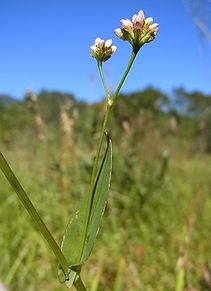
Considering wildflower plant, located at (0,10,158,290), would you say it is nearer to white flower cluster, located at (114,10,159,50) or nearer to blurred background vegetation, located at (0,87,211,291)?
white flower cluster, located at (114,10,159,50)

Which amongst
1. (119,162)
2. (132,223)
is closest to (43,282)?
(132,223)

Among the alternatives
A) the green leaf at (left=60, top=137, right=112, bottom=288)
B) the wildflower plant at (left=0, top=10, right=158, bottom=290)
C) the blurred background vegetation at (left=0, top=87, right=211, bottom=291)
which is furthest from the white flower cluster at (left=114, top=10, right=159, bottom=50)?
the blurred background vegetation at (left=0, top=87, right=211, bottom=291)

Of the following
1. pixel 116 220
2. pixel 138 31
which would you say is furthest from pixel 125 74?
pixel 116 220

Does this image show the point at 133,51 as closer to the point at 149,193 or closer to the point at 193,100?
the point at 149,193

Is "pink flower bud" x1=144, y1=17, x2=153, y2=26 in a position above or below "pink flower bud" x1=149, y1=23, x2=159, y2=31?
above

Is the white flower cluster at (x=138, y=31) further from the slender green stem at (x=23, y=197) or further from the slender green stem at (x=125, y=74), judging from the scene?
the slender green stem at (x=23, y=197)

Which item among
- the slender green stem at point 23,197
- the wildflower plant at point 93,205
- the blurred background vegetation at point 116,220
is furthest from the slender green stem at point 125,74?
the blurred background vegetation at point 116,220

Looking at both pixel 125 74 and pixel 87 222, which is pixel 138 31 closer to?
pixel 125 74

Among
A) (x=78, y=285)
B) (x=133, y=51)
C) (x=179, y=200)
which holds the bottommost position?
(x=78, y=285)
